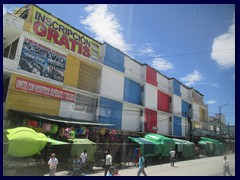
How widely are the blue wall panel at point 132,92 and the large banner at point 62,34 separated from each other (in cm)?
560

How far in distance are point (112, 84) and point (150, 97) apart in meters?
7.65

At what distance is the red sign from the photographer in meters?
16.4

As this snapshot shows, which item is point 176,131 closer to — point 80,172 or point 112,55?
point 112,55

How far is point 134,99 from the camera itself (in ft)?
90.6

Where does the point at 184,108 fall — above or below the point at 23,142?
above

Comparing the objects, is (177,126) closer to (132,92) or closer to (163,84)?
(163,84)

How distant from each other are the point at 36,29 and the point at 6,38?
8.77 ft

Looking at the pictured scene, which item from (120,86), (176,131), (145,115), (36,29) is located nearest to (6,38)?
(36,29)

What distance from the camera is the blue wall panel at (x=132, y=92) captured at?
26328 millimetres

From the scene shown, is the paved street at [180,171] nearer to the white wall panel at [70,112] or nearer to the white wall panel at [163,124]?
the white wall panel at [70,112]

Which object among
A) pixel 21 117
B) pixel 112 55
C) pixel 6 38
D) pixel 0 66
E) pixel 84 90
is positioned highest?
pixel 112 55

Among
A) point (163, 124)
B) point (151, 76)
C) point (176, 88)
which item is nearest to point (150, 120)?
point (163, 124)

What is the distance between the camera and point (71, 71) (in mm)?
20375

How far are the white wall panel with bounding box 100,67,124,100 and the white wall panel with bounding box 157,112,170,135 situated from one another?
9015mm
